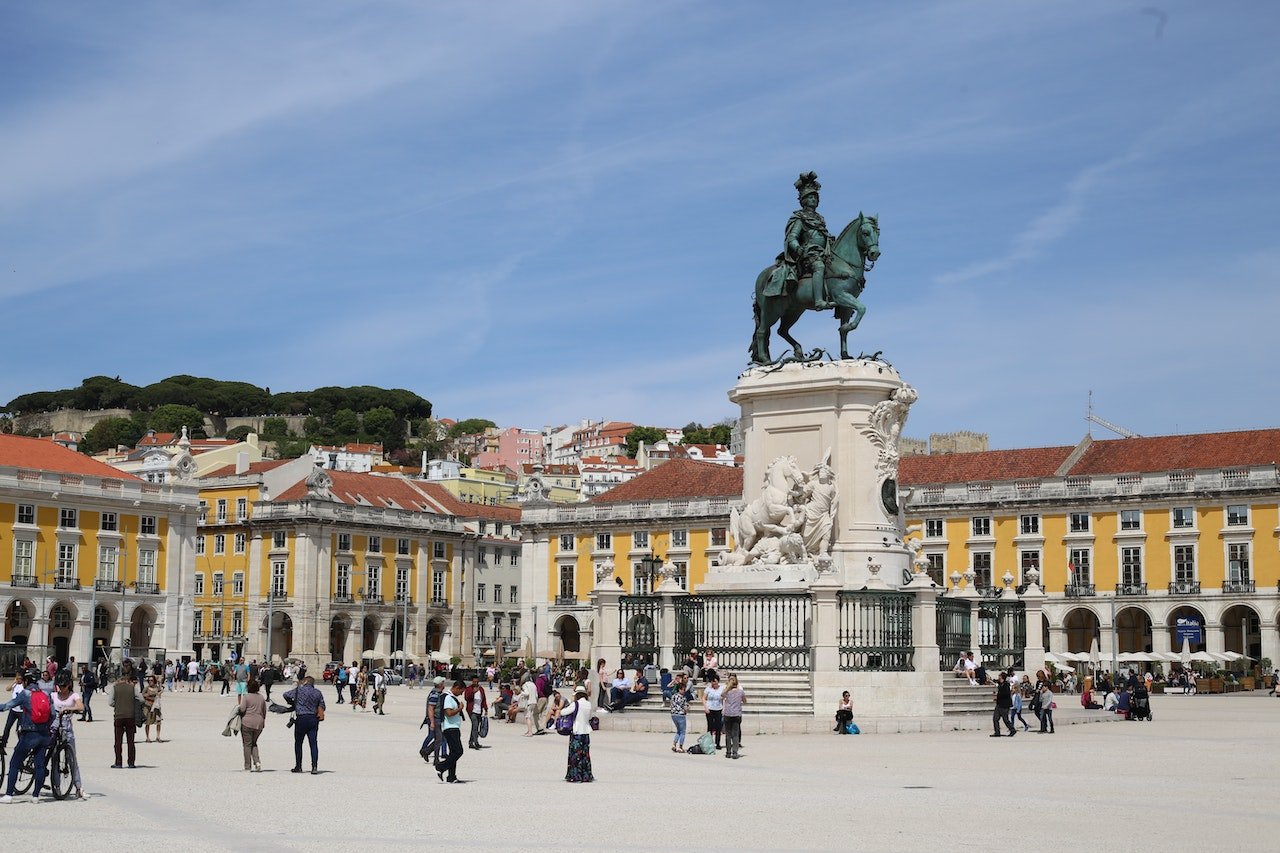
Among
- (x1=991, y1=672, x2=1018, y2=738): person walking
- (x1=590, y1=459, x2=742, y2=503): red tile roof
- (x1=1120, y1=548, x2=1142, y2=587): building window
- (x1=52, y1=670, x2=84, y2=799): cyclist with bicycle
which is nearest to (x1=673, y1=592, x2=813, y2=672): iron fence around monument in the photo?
(x1=991, y1=672, x2=1018, y2=738): person walking

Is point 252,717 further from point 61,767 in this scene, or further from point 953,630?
point 953,630

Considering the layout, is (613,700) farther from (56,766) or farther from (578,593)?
(578,593)

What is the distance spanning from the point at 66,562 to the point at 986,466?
139 feet

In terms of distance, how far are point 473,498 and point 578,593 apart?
3470 cm

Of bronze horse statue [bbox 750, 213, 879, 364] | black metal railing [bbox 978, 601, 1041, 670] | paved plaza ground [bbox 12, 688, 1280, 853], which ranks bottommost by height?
paved plaza ground [bbox 12, 688, 1280, 853]

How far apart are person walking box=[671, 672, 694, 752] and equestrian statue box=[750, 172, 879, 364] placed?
21.3 ft

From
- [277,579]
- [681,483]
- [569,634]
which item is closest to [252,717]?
[681,483]

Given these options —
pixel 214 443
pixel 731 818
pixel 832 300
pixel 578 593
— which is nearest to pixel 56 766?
pixel 731 818

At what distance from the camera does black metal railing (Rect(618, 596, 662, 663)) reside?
30875 mm

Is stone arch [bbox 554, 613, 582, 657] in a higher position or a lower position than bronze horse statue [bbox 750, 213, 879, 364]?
lower

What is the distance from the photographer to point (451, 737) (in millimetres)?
18672

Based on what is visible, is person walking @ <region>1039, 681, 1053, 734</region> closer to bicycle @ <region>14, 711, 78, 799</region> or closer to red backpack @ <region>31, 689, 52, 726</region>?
bicycle @ <region>14, 711, 78, 799</region>

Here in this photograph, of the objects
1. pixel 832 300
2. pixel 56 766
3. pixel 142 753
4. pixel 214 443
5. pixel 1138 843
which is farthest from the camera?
pixel 214 443

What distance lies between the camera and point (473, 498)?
398 feet
